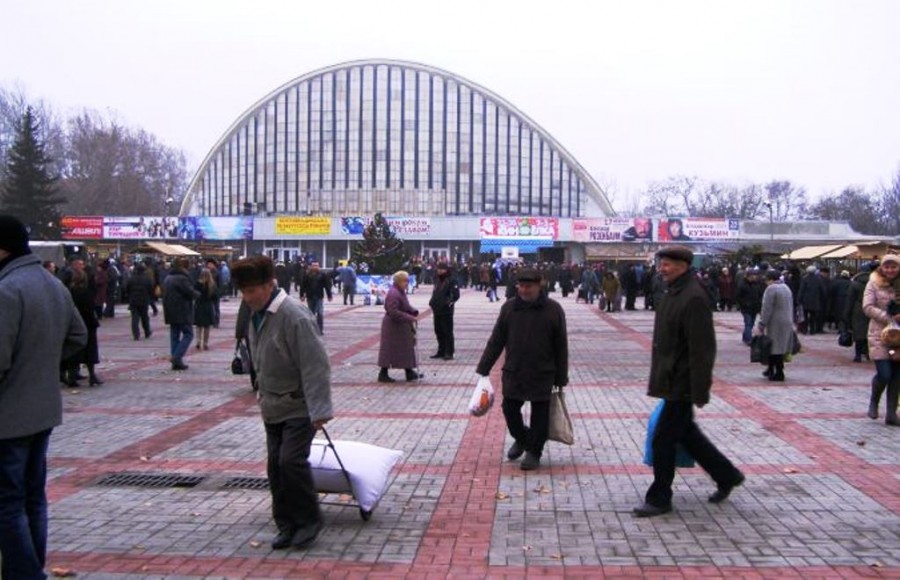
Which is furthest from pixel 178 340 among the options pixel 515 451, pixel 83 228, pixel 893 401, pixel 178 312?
pixel 83 228

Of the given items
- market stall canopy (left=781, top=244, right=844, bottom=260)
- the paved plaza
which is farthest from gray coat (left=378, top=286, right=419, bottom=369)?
market stall canopy (left=781, top=244, right=844, bottom=260)

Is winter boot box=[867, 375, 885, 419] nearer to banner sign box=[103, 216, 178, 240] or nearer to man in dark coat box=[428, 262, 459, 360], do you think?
man in dark coat box=[428, 262, 459, 360]

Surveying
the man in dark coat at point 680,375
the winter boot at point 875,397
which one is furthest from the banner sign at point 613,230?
the man in dark coat at point 680,375

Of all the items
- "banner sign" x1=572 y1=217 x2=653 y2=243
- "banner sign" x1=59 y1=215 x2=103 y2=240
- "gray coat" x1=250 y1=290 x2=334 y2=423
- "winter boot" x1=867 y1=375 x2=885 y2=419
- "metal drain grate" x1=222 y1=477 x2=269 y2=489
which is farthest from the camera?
"banner sign" x1=572 y1=217 x2=653 y2=243

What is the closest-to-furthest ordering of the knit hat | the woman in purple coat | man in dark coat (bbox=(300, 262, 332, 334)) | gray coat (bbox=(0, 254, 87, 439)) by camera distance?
gray coat (bbox=(0, 254, 87, 439))
the knit hat
the woman in purple coat
man in dark coat (bbox=(300, 262, 332, 334))

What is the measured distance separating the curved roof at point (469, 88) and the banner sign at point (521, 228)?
2898cm

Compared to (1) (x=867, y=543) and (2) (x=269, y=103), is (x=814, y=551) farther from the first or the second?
(2) (x=269, y=103)

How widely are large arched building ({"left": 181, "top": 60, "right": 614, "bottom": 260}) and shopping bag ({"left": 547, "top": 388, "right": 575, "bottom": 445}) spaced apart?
266 ft

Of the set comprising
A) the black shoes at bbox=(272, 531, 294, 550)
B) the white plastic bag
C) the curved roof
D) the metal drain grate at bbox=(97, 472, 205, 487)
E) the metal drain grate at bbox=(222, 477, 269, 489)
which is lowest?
the metal drain grate at bbox=(97, 472, 205, 487)

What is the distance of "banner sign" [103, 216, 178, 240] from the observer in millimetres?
64438

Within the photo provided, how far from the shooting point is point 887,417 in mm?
8828

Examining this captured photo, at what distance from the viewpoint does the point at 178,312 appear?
13.4 metres

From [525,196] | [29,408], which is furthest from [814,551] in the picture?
[525,196]

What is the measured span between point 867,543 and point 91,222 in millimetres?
65864
